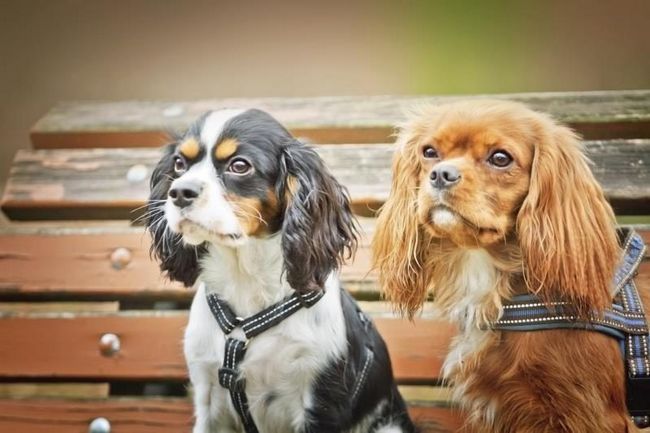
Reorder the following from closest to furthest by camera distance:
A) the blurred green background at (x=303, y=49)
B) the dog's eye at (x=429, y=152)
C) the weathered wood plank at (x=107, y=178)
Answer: the dog's eye at (x=429, y=152) < the blurred green background at (x=303, y=49) < the weathered wood plank at (x=107, y=178)

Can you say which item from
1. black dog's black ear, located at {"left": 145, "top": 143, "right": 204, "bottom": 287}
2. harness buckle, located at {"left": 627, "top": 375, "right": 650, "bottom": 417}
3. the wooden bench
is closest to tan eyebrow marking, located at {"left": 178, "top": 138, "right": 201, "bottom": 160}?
black dog's black ear, located at {"left": 145, "top": 143, "right": 204, "bottom": 287}

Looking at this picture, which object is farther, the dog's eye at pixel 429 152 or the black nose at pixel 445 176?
the dog's eye at pixel 429 152

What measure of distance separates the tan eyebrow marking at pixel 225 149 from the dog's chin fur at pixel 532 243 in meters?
0.34

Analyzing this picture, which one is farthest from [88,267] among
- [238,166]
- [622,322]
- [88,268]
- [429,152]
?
[622,322]

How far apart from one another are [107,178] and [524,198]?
1.02 metres

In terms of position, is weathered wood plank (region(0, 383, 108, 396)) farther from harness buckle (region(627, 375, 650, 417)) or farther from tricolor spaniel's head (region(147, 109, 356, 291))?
harness buckle (region(627, 375, 650, 417))

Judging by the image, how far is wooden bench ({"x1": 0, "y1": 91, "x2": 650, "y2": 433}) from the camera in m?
1.85

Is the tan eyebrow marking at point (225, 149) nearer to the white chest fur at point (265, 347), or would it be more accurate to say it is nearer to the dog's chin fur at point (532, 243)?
the white chest fur at point (265, 347)

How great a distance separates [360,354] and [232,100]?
73cm

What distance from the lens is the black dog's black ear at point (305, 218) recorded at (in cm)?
156

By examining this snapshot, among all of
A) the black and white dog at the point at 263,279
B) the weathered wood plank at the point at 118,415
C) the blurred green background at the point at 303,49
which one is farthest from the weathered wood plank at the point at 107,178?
the weathered wood plank at the point at 118,415

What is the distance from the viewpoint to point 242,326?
1630mm

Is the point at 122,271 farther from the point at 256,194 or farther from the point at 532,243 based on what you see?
the point at 532,243

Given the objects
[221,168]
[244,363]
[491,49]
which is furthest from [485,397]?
[491,49]
